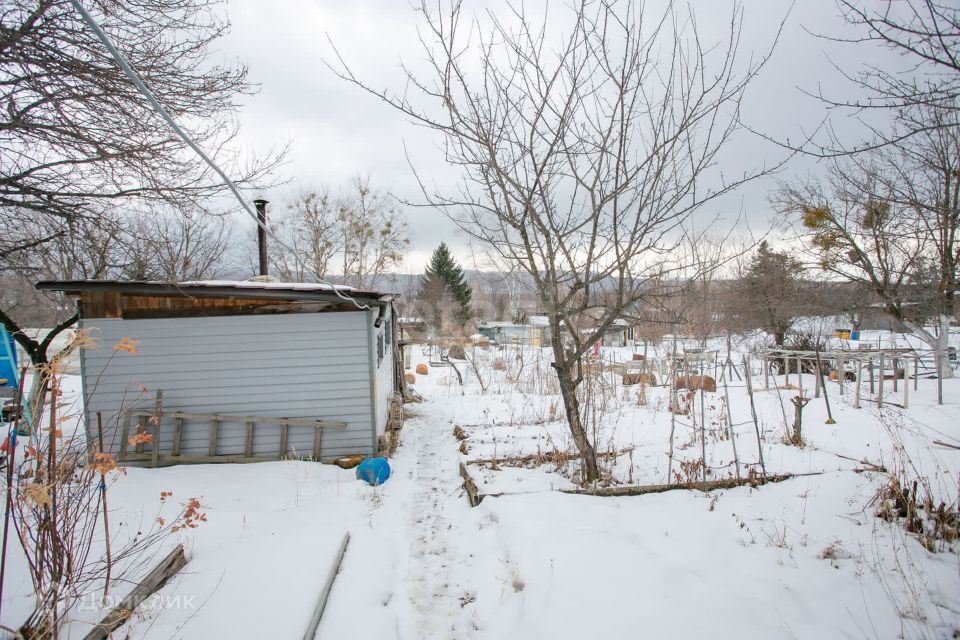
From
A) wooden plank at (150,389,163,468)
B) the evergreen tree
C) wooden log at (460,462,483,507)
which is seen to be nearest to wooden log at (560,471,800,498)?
wooden log at (460,462,483,507)

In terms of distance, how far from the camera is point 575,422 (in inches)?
164

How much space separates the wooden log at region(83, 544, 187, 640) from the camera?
2.32 meters

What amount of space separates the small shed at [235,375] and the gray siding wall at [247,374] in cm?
1

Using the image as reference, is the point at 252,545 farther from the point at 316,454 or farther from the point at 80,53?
the point at 80,53

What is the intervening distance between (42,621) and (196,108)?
5392 mm

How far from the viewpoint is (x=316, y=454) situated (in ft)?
20.3

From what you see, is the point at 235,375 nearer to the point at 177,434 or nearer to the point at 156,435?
the point at 177,434

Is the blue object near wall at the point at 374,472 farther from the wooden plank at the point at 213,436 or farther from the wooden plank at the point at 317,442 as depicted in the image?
the wooden plank at the point at 213,436

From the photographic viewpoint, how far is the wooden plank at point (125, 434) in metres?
6.03

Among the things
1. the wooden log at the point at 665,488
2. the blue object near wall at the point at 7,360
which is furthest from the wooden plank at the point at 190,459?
the wooden log at the point at 665,488

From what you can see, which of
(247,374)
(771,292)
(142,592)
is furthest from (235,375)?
(771,292)

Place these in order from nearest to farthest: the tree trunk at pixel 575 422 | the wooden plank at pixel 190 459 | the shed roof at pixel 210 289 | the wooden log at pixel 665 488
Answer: the wooden log at pixel 665 488
the tree trunk at pixel 575 422
the shed roof at pixel 210 289
the wooden plank at pixel 190 459

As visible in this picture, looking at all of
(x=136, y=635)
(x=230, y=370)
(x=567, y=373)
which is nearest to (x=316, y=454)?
(x=230, y=370)

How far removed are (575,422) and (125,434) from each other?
644 cm
